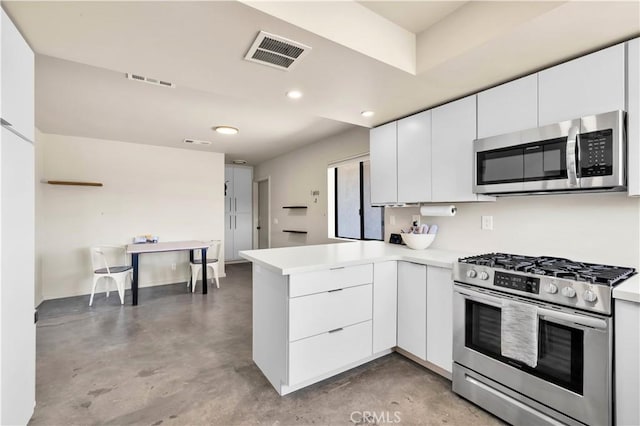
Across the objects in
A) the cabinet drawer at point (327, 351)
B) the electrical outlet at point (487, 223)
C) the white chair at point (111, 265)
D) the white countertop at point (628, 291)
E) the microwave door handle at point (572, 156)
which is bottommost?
the cabinet drawer at point (327, 351)

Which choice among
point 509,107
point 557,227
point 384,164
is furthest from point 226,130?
point 557,227

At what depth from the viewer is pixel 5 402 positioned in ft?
4.70

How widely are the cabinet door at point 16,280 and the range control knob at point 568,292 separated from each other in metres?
2.79

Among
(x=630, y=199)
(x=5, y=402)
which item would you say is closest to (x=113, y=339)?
(x=5, y=402)

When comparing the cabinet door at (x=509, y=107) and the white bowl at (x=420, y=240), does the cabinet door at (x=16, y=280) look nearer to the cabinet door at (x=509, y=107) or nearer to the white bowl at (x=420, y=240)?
the white bowl at (x=420, y=240)

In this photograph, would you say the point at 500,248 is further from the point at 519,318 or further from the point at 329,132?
the point at 329,132

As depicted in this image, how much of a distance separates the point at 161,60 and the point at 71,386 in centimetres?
244

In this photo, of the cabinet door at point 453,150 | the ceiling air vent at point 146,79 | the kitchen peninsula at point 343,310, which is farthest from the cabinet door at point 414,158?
the ceiling air vent at point 146,79

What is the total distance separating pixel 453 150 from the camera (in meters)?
2.44

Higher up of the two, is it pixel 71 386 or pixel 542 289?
pixel 542 289

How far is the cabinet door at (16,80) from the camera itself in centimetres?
136

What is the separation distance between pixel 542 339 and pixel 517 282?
0.33m

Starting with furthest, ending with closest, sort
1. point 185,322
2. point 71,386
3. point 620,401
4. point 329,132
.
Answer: point 329,132 → point 185,322 → point 71,386 → point 620,401

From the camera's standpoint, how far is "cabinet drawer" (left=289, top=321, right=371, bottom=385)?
197 centimetres
